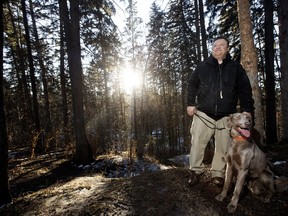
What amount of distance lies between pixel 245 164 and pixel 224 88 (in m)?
1.29

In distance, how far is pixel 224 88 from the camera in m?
4.09

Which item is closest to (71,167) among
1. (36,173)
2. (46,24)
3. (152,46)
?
(36,173)

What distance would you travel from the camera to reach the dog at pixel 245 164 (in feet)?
11.8

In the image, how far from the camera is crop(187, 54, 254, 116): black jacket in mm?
4090

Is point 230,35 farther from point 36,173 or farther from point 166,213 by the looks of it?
point 166,213

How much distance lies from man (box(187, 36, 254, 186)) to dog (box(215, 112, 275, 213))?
1.30ft

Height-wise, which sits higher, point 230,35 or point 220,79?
point 230,35

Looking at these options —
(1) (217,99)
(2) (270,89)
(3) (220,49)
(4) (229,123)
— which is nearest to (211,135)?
(4) (229,123)

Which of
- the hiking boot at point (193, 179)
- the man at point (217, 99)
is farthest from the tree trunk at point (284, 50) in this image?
the hiking boot at point (193, 179)

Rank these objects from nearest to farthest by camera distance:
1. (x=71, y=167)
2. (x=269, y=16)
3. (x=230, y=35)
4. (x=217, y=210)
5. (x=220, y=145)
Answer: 1. (x=217, y=210)
2. (x=220, y=145)
3. (x=71, y=167)
4. (x=269, y=16)
5. (x=230, y=35)

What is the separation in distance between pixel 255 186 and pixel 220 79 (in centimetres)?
189

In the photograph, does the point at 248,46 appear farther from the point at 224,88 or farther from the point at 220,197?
the point at 220,197

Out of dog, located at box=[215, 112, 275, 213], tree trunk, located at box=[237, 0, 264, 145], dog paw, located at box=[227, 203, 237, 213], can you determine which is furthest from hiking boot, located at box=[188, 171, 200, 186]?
tree trunk, located at box=[237, 0, 264, 145]

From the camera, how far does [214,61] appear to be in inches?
166
